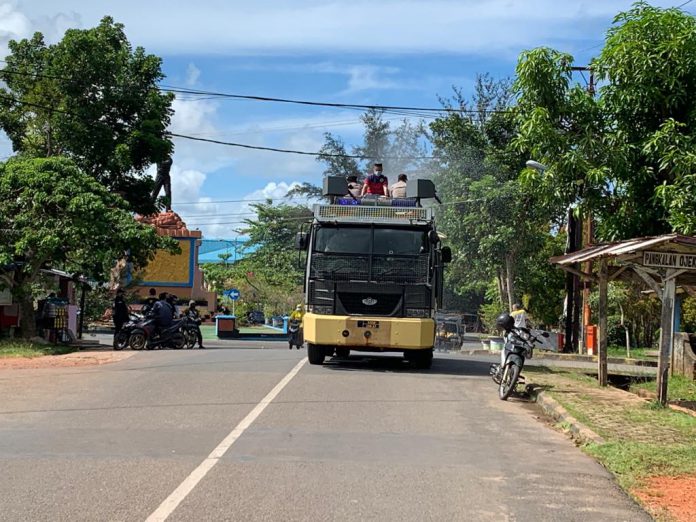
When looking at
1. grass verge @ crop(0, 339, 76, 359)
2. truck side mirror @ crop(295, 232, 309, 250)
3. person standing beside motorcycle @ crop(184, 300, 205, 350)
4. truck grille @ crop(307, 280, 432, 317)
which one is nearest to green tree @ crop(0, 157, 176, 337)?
grass verge @ crop(0, 339, 76, 359)

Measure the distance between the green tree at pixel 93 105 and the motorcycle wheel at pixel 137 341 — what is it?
6.59 meters

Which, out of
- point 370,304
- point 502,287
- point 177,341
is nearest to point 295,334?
point 177,341

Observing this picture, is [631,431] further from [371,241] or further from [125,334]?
[125,334]

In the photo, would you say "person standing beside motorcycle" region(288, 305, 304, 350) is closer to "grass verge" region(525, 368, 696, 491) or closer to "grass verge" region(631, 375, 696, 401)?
"grass verge" region(631, 375, 696, 401)

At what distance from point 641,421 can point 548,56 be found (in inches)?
275

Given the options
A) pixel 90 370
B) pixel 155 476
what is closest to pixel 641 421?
pixel 155 476

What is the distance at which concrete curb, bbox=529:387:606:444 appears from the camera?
9320mm

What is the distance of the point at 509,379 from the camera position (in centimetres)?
1323

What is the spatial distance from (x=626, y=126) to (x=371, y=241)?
5.19 m

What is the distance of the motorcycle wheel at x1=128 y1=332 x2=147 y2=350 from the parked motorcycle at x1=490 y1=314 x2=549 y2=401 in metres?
12.9

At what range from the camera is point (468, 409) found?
38.9ft

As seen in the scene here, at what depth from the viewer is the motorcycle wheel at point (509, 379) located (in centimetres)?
1318

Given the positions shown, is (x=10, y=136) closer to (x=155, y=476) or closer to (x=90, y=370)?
(x=90, y=370)

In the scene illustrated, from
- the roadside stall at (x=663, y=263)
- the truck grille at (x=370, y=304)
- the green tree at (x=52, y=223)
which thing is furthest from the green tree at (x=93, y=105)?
the roadside stall at (x=663, y=263)
